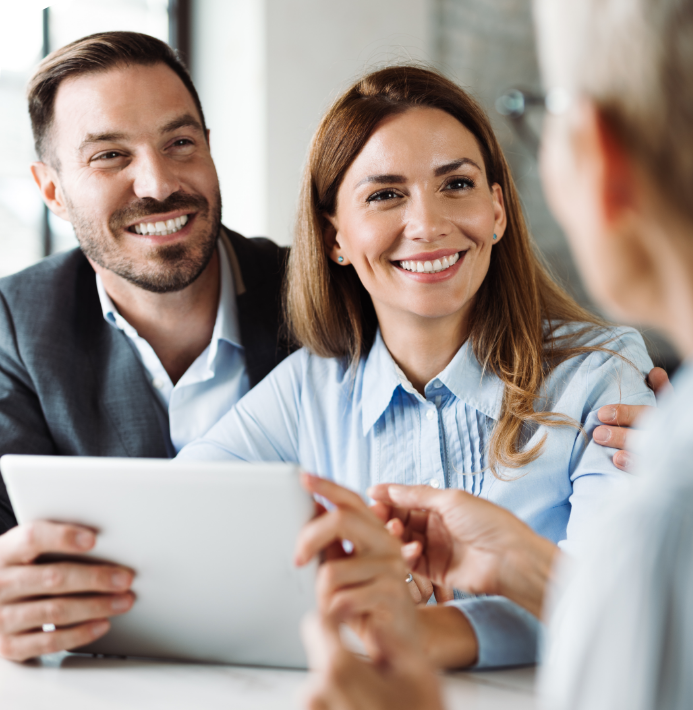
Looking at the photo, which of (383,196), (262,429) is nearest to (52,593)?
(262,429)

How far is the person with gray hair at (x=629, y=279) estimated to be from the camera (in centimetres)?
45

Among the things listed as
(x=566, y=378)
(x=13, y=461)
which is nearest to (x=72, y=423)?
(x=13, y=461)

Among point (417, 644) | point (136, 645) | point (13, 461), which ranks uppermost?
point (13, 461)

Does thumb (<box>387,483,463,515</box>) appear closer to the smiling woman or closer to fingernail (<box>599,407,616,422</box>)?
the smiling woman

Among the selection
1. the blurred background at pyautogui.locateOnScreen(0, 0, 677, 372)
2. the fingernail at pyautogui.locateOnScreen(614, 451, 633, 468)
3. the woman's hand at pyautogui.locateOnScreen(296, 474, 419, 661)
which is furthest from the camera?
the blurred background at pyautogui.locateOnScreen(0, 0, 677, 372)

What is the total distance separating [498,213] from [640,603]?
1201 mm

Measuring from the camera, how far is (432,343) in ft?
5.10

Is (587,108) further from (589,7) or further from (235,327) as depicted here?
(235,327)

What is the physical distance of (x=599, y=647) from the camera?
1.51 ft

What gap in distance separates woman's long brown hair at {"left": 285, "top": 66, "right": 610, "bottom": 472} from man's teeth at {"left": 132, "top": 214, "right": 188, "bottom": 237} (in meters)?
0.34

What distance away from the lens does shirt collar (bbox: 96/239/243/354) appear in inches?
72.3

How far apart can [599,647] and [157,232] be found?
160 cm

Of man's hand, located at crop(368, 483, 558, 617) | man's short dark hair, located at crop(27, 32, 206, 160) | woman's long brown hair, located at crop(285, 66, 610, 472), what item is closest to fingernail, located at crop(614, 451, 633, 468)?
woman's long brown hair, located at crop(285, 66, 610, 472)

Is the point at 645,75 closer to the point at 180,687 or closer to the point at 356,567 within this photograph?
the point at 356,567
